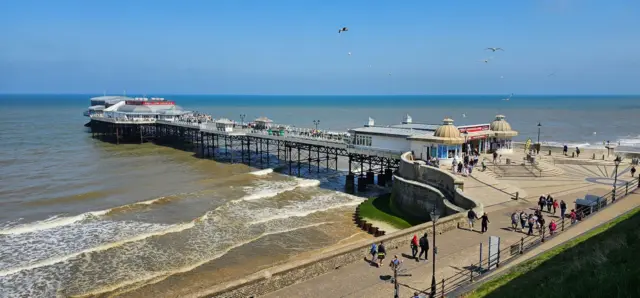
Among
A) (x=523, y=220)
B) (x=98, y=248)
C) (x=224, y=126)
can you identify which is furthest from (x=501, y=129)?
(x=224, y=126)

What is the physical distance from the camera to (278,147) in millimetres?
48000

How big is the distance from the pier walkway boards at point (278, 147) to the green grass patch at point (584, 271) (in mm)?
19491

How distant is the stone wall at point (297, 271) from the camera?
12602 millimetres

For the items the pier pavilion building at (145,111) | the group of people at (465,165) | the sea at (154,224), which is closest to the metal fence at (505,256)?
the sea at (154,224)

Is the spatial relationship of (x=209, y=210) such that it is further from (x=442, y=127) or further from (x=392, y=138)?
(x=442, y=127)

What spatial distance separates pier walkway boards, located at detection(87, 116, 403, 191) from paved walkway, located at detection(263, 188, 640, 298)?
50.8 ft

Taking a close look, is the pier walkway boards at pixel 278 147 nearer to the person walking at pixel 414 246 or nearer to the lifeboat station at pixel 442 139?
the lifeboat station at pixel 442 139

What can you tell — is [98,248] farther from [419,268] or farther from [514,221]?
[514,221]

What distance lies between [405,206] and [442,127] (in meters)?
6.92

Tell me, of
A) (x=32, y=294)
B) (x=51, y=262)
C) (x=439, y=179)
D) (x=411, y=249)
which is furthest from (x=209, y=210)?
(x=411, y=249)

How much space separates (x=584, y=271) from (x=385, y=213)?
653 inches

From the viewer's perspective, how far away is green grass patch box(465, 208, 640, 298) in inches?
332

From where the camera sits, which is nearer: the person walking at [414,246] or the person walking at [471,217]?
the person walking at [414,246]

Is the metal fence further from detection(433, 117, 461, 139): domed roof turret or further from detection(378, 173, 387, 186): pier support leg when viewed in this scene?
detection(378, 173, 387, 186): pier support leg
